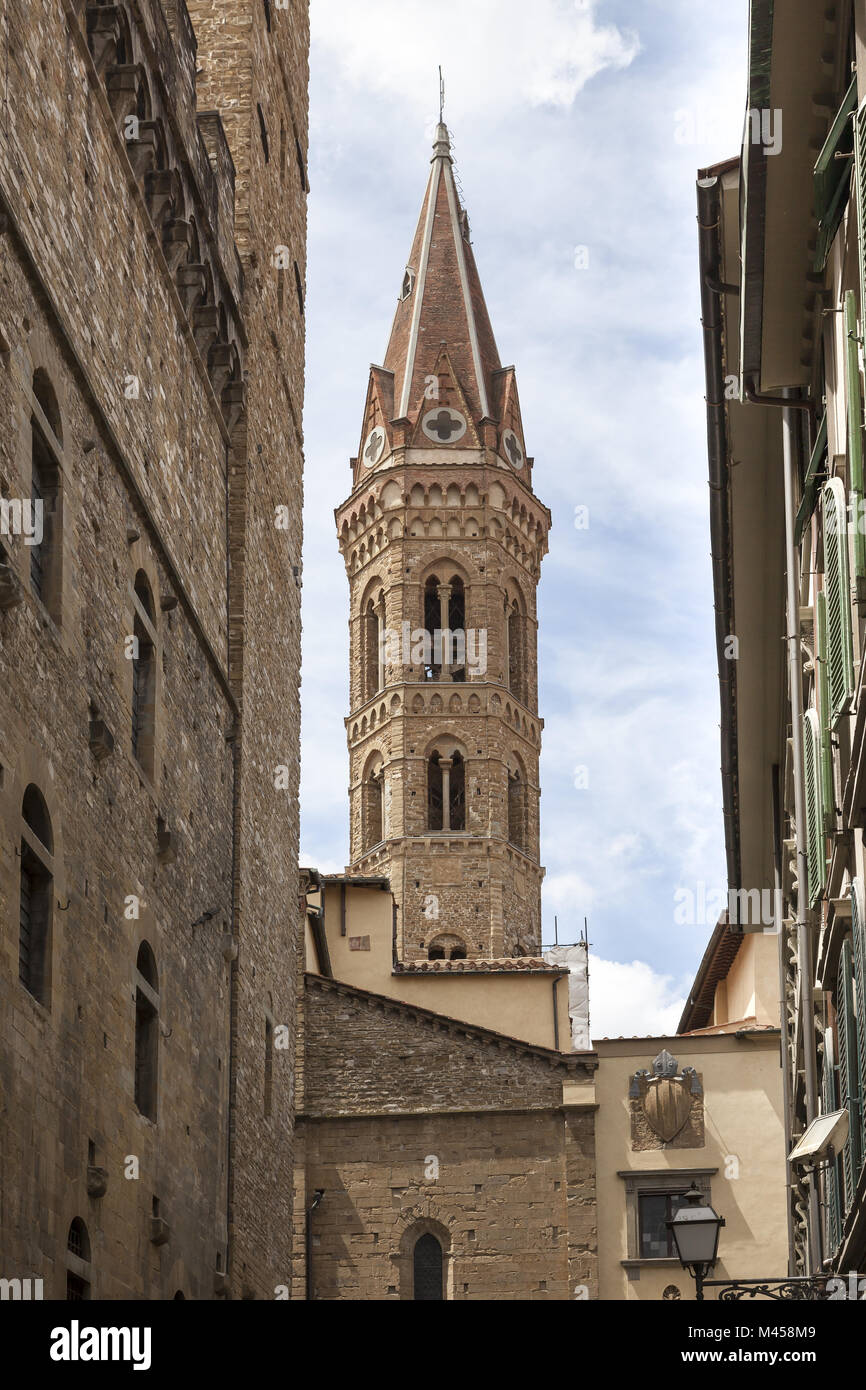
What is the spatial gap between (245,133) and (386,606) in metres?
36.2

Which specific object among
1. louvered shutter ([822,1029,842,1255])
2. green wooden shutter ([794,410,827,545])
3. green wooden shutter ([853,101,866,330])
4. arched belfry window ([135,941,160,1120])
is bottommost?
louvered shutter ([822,1029,842,1255])

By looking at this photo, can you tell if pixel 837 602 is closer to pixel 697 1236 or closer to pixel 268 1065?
pixel 697 1236

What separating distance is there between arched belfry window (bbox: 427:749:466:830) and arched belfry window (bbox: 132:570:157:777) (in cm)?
3978

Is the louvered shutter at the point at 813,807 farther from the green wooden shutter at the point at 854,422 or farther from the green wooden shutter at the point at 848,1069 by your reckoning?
the green wooden shutter at the point at 854,422

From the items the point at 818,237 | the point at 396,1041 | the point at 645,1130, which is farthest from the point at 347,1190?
the point at 818,237

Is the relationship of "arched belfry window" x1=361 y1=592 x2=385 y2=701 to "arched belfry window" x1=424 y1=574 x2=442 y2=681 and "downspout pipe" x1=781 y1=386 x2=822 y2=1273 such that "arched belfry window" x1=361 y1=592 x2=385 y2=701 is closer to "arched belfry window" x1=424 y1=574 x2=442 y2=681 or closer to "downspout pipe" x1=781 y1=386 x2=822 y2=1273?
"arched belfry window" x1=424 y1=574 x2=442 y2=681

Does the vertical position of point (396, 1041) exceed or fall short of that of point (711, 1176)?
it exceeds it

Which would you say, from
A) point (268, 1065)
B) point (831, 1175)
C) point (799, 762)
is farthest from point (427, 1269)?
point (799, 762)

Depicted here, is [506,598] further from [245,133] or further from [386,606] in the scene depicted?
[245,133]

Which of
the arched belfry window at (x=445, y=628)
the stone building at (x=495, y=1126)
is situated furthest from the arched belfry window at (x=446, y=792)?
the stone building at (x=495, y=1126)

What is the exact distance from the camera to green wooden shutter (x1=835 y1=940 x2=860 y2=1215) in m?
10.9

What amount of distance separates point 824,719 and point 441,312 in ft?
169

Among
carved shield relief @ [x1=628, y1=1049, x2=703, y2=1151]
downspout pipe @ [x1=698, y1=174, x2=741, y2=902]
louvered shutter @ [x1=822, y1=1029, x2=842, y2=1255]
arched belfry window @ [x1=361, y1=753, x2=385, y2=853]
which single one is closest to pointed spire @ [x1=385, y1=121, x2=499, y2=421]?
arched belfry window @ [x1=361, y1=753, x2=385, y2=853]
